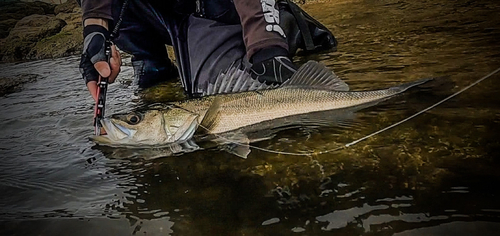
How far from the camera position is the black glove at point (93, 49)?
217 centimetres

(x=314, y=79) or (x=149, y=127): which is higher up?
(x=314, y=79)

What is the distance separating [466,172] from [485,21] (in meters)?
3.18

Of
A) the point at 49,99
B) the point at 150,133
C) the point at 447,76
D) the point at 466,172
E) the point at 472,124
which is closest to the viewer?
the point at 466,172

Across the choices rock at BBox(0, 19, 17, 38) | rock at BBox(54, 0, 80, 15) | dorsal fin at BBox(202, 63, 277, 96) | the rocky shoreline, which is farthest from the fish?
rock at BBox(54, 0, 80, 15)

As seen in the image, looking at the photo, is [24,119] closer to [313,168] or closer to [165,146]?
[165,146]

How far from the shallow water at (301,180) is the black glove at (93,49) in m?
0.34

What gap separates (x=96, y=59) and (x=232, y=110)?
2.58 ft

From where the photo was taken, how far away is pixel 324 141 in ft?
5.51

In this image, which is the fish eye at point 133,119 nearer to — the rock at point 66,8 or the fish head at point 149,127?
the fish head at point 149,127

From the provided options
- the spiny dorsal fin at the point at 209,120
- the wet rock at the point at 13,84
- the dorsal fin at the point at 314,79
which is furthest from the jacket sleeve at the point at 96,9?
the wet rock at the point at 13,84

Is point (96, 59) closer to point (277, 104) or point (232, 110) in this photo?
point (232, 110)

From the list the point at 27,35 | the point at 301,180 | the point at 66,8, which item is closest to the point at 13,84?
the point at 301,180

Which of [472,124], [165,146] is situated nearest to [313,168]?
[472,124]

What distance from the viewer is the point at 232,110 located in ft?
→ 6.57
